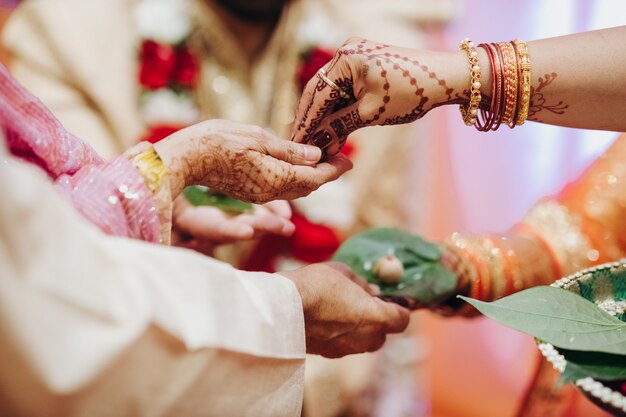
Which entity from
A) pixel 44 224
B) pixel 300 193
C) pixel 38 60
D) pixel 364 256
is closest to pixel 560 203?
pixel 364 256

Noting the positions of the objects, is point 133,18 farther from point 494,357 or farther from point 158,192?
point 494,357

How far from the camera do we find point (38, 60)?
165cm

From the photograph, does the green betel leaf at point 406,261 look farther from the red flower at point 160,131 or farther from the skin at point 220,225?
the red flower at point 160,131

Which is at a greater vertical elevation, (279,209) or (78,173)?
(78,173)

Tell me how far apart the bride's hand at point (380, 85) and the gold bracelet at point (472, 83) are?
11 mm

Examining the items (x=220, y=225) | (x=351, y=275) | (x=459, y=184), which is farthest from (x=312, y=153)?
(x=459, y=184)

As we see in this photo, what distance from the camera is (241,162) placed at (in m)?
0.77

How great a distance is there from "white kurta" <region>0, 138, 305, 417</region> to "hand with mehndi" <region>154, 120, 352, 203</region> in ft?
0.55

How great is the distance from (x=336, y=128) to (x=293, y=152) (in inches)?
2.7

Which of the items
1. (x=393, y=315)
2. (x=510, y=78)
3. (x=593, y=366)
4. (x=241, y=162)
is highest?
(x=510, y=78)

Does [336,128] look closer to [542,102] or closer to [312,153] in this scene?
[312,153]

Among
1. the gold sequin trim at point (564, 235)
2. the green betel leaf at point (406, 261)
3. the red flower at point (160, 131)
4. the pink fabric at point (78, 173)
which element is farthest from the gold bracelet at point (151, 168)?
the red flower at point (160, 131)

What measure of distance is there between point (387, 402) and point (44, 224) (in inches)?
60.0

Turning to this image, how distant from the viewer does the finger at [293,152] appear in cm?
79
